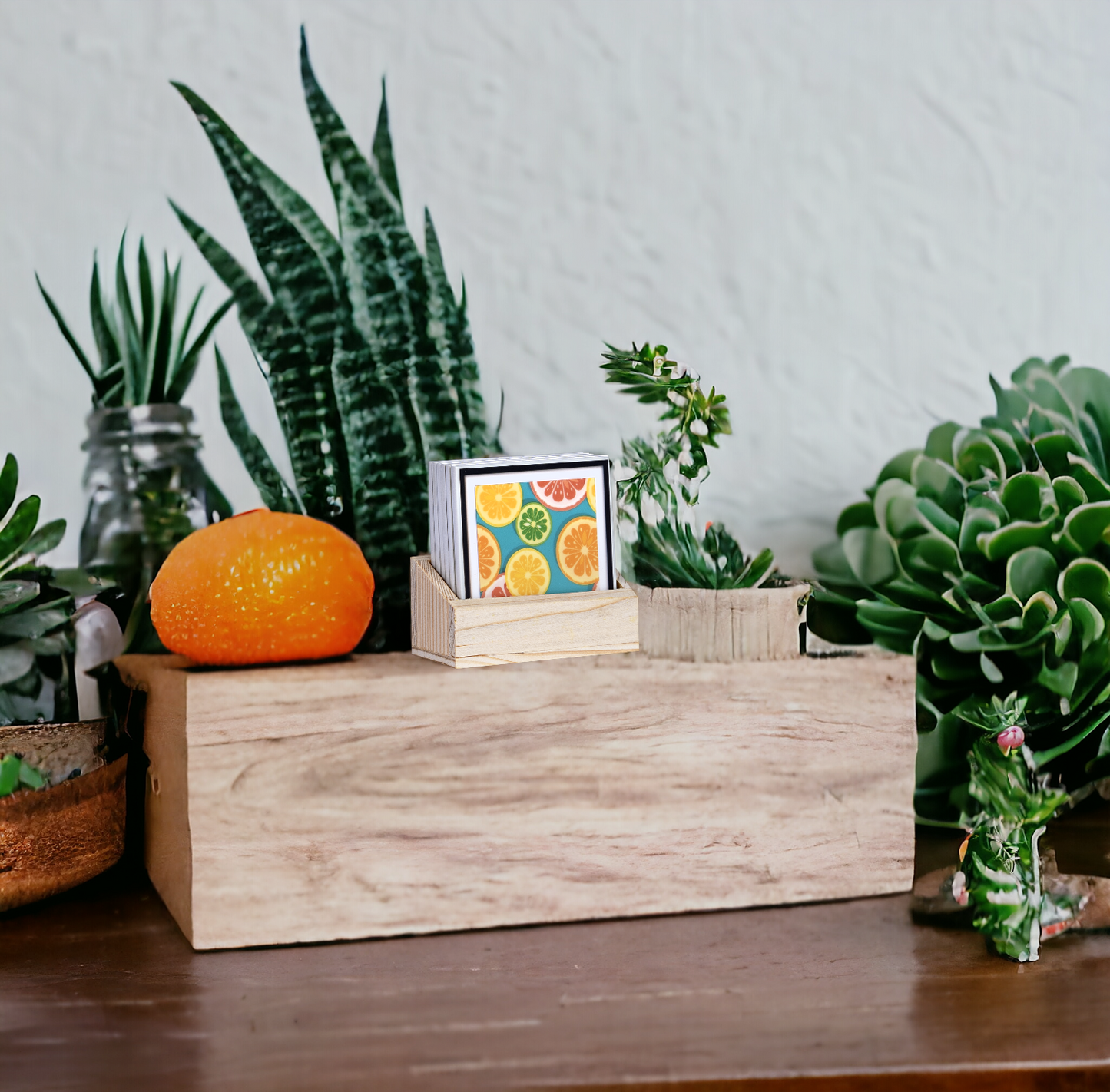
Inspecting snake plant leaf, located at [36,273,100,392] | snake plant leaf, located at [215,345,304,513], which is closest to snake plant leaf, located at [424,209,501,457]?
snake plant leaf, located at [215,345,304,513]

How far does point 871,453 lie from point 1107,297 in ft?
0.85

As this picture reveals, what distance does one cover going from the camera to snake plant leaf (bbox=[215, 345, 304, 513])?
0.83 metres

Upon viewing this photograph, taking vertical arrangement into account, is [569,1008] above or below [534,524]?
below

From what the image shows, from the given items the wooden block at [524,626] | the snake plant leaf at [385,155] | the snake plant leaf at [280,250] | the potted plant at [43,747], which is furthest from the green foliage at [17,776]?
the snake plant leaf at [385,155]

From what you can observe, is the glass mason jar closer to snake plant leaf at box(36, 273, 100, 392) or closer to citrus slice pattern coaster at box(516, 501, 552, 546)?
snake plant leaf at box(36, 273, 100, 392)

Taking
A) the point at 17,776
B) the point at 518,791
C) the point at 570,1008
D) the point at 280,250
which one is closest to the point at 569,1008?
Result: the point at 570,1008

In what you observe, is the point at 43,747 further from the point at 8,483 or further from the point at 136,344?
the point at 136,344

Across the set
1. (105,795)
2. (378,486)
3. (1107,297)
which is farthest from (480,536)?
(1107,297)

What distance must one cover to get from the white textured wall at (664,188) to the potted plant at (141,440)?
26 mm

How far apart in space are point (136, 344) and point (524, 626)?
41 cm

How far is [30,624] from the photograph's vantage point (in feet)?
2.14

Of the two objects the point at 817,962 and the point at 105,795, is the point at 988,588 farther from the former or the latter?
the point at 105,795

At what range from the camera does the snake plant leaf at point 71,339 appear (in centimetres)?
81

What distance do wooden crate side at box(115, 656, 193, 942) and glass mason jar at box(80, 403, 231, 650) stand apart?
0.31ft
